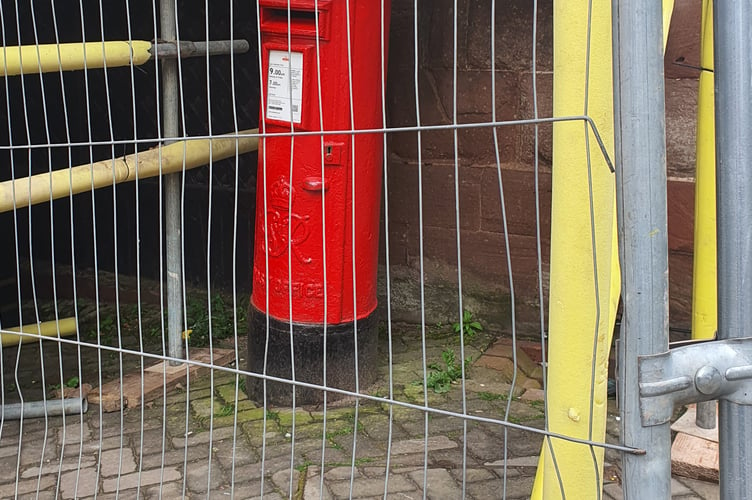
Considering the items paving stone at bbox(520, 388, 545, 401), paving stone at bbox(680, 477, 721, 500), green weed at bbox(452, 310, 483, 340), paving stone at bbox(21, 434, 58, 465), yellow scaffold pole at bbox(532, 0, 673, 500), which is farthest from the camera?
green weed at bbox(452, 310, 483, 340)

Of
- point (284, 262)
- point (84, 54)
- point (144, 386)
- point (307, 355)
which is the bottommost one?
point (144, 386)

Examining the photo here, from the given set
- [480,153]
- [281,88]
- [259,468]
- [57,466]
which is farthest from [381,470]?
[480,153]

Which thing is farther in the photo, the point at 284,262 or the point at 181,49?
the point at 181,49

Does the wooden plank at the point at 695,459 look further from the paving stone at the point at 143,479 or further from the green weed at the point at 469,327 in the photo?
the paving stone at the point at 143,479

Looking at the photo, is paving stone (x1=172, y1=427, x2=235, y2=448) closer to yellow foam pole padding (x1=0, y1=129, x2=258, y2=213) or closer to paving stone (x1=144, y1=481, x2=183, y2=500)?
paving stone (x1=144, y1=481, x2=183, y2=500)

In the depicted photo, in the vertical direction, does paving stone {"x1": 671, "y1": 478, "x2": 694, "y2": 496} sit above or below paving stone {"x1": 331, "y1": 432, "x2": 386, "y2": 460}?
below

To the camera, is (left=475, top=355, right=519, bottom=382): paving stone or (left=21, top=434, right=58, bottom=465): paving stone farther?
(left=475, top=355, right=519, bottom=382): paving stone

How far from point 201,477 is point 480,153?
2.05 m

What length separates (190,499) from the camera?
3.21m

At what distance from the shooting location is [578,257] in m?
1.94

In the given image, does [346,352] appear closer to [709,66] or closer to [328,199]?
[328,199]

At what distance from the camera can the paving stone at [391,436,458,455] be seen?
3.49 metres

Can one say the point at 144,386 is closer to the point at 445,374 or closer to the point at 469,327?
the point at 445,374

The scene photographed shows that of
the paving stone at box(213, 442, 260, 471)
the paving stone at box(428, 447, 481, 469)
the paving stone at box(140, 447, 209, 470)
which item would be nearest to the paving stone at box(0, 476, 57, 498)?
the paving stone at box(140, 447, 209, 470)
